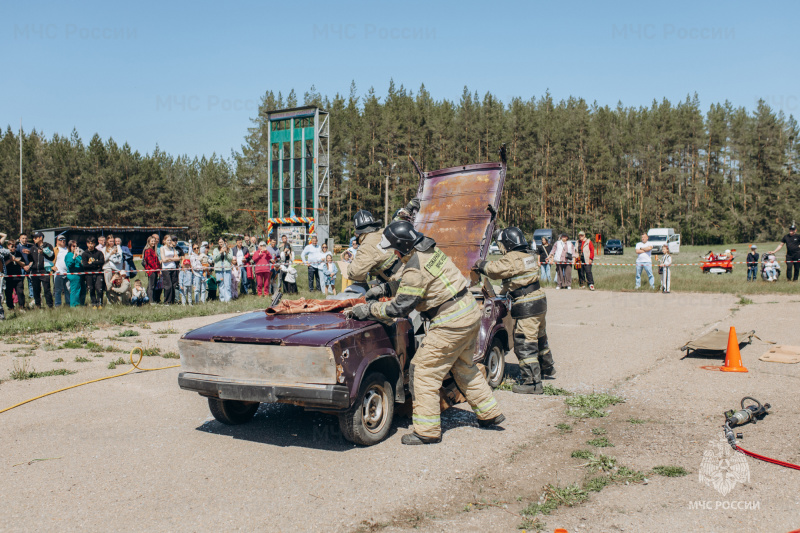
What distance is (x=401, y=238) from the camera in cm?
517

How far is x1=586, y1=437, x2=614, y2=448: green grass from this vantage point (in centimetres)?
516

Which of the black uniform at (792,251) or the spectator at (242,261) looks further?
the black uniform at (792,251)

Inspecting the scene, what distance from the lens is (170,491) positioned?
13.8ft

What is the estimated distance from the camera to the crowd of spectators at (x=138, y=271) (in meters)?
13.5

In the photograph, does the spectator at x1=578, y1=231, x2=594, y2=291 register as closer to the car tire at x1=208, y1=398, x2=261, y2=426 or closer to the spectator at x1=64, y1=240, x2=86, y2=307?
the spectator at x1=64, y1=240, x2=86, y2=307

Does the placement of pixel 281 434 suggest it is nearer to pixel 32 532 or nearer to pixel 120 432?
pixel 120 432

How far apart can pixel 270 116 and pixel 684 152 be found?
5065 cm

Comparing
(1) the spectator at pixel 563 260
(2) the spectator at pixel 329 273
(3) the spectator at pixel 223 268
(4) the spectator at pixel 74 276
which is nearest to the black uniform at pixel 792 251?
(1) the spectator at pixel 563 260

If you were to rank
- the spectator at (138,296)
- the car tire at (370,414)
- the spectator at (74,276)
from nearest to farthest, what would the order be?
the car tire at (370,414)
the spectator at (74,276)
the spectator at (138,296)

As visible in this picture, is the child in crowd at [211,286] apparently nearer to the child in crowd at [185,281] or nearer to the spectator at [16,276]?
the child in crowd at [185,281]

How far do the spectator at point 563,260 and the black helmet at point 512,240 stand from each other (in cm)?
1240

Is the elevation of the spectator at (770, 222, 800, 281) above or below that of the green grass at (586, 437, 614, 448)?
above

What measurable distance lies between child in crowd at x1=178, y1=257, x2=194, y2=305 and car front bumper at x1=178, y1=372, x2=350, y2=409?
10.3 m

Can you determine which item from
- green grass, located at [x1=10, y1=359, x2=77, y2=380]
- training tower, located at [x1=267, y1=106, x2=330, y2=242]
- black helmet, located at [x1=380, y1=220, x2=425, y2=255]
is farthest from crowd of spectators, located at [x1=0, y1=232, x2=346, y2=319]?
training tower, located at [x1=267, y1=106, x2=330, y2=242]
